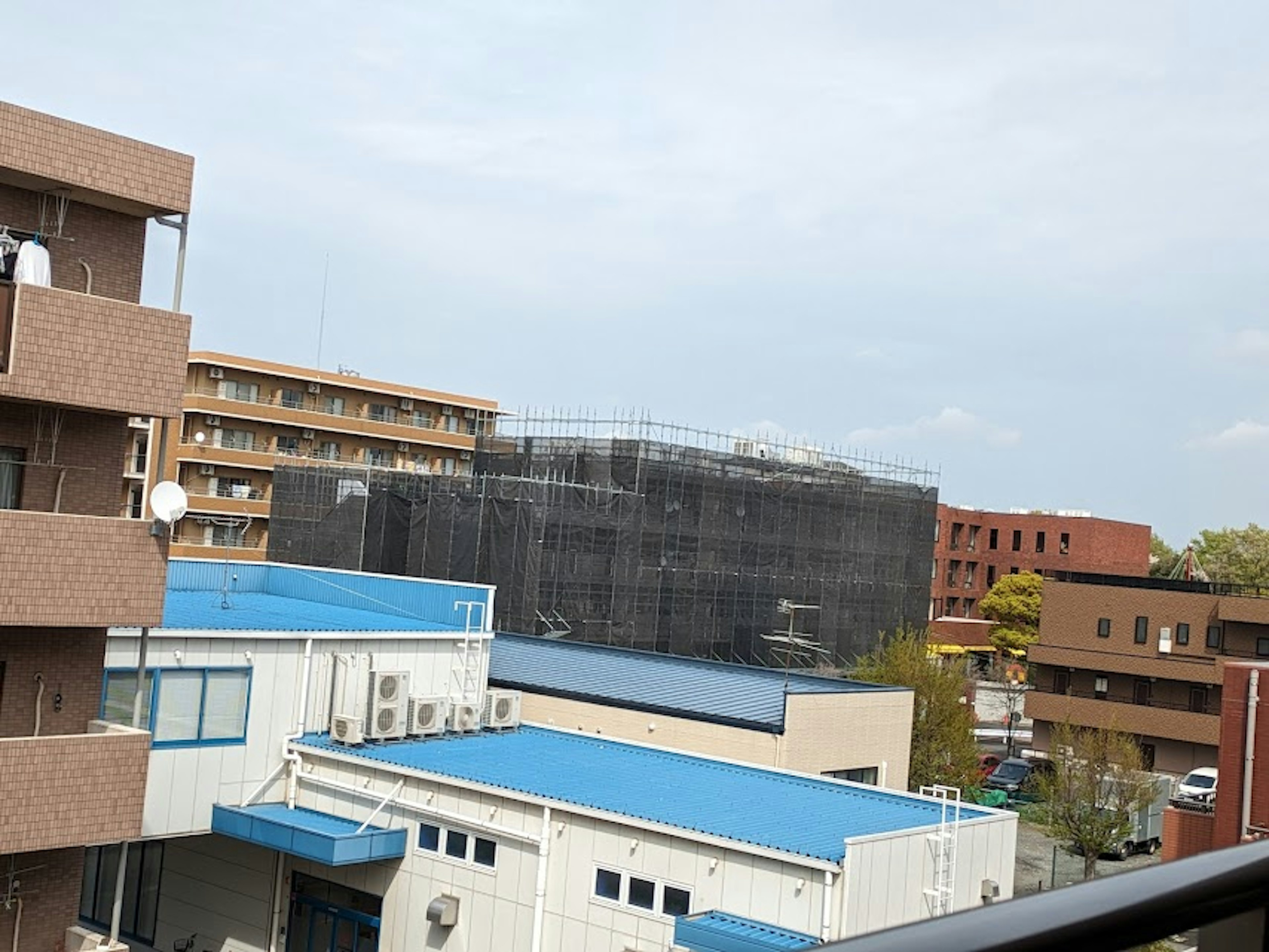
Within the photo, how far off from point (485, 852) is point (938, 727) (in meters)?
15.5

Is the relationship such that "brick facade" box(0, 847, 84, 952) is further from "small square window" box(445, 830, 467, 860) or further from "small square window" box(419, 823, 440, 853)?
"small square window" box(445, 830, 467, 860)

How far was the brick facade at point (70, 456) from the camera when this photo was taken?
1339 centimetres

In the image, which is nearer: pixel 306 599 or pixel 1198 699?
pixel 306 599

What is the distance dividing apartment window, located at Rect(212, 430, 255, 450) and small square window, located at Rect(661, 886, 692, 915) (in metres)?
46.9

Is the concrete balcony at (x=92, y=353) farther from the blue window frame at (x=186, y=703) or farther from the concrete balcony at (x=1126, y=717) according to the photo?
the concrete balcony at (x=1126, y=717)

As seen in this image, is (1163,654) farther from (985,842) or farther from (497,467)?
(985,842)

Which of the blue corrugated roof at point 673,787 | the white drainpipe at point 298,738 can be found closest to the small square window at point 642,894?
the blue corrugated roof at point 673,787

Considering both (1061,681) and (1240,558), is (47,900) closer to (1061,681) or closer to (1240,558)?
(1061,681)

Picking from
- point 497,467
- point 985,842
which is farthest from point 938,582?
point 985,842

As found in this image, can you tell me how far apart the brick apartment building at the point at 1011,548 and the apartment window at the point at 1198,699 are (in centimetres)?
2741

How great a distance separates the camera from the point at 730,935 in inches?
521

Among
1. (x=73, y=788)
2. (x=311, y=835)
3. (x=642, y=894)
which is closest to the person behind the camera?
(x=73, y=788)

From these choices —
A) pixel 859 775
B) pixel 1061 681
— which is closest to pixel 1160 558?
pixel 1061 681

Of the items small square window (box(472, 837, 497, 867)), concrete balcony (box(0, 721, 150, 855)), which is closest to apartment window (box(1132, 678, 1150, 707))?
small square window (box(472, 837, 497, 867))
